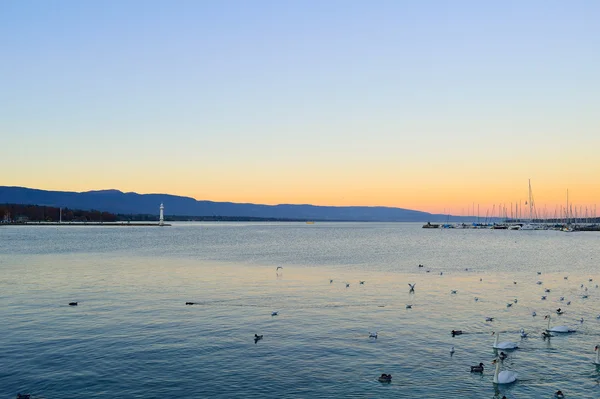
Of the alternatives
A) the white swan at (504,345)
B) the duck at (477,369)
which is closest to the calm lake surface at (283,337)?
the duck at (477,369)

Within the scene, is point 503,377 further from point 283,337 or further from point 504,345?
point 283,337

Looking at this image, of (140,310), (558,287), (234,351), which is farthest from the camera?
(558,287)

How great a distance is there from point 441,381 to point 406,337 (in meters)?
8.09

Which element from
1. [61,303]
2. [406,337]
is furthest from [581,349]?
[61,303]

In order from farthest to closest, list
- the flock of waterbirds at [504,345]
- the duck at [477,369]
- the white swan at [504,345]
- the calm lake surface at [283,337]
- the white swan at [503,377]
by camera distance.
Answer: the white swan at [504,345], the duck at [477,369], the flock of waterbirds at [504,345], the white swan at [503,377], the calm lake surface at [283,337]

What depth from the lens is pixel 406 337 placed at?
3350 centimetres

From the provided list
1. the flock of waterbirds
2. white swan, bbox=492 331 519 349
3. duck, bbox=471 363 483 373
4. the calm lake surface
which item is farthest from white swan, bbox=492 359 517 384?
white swan, bbox=492 331 519 349

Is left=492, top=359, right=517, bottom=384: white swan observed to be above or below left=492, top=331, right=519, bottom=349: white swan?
below

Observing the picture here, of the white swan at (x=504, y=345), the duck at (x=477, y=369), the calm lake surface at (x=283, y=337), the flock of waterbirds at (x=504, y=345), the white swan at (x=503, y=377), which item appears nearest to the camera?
the calm lake surface at (x=283, y=337)

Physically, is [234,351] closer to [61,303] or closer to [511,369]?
[511,369]

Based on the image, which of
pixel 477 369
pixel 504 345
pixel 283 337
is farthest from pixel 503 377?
pixel 283 337

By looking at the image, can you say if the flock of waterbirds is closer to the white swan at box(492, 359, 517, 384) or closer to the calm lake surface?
the white swan at box(492, 359, 517, 384)

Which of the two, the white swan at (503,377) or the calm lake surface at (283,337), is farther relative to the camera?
the white swan at (503,377)

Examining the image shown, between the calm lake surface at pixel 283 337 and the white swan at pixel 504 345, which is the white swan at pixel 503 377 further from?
the white swan at pixel 504 345
